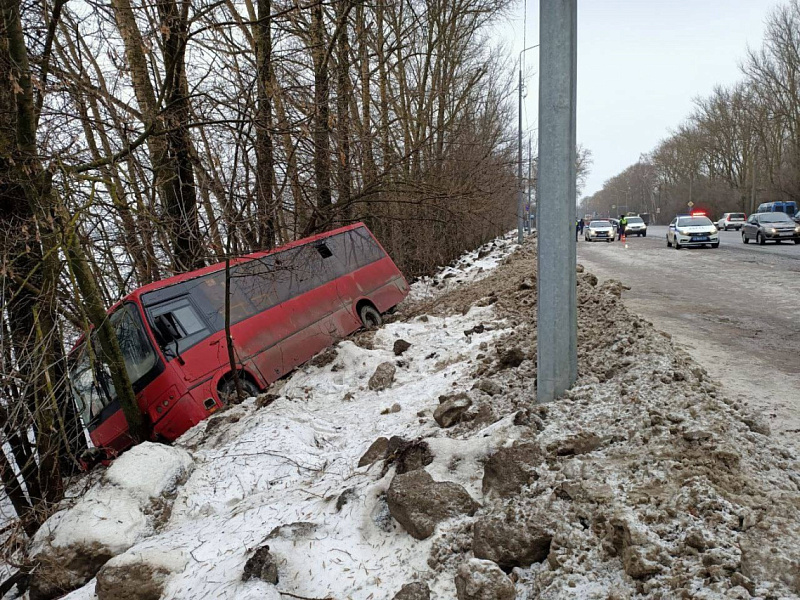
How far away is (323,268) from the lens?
33.8 feet

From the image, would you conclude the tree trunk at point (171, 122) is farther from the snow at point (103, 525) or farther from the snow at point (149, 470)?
the snow at point (103, 525)

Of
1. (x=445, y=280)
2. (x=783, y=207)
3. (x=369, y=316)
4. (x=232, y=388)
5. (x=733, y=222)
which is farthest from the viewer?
(x=733, y=222)

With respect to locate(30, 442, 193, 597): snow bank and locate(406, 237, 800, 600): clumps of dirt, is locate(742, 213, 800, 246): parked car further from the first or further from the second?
locate(30, 442, 193, 597): snow bank

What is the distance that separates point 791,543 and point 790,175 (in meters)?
57.9

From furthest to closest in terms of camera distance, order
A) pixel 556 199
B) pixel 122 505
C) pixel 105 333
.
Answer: pixel 105 333 → pixel 122 505 → pixel 556 199

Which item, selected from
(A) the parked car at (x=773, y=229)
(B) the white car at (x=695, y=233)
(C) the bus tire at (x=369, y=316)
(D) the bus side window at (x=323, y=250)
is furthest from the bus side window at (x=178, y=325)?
(A) the parked car at (x=773, y=229)

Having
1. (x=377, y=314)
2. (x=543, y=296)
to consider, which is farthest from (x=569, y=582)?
(x=377, y=314)

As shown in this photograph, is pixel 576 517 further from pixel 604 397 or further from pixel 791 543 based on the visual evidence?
pixel 604 397

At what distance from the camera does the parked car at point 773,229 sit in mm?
23250

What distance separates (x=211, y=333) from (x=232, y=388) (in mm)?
828

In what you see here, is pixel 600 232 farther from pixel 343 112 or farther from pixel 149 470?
pixel 149 470

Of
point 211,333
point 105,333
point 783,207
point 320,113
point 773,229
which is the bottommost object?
point 211,333

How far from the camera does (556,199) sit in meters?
4.14

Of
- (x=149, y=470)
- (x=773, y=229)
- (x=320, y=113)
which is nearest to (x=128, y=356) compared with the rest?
(x=149, y=470)
